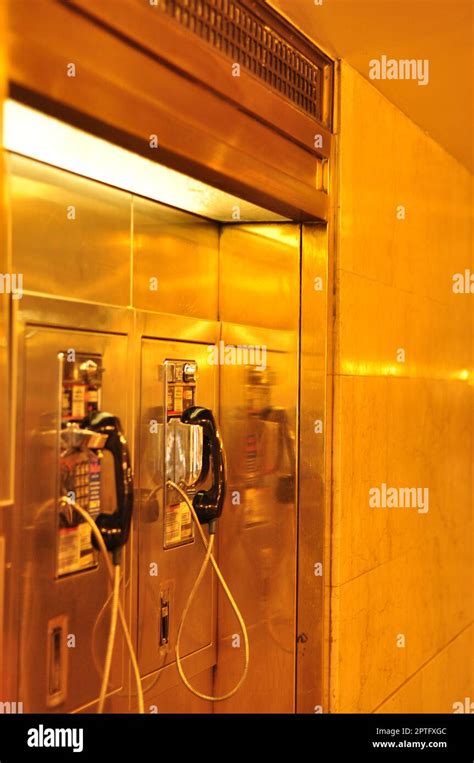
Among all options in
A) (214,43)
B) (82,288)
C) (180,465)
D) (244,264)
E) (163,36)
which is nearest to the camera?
(163,36)

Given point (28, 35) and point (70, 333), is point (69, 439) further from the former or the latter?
point (28, 35)

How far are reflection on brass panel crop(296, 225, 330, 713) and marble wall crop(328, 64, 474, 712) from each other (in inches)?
1.9

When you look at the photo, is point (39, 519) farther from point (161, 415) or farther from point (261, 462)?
point (261, 462)

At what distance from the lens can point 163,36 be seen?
173 centimetres

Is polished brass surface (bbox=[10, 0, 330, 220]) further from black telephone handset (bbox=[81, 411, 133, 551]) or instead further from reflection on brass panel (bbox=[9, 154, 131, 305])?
black telephone handset (bbox=[81, 411, 133, 551])

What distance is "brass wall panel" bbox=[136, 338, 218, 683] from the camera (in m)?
2.30

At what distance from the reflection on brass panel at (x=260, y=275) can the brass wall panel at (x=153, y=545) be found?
23 centimetres

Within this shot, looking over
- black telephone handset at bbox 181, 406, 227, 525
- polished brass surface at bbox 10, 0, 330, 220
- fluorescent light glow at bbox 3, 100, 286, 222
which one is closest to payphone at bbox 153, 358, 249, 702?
black telephone handset at bbox 181, 406, 227, 525

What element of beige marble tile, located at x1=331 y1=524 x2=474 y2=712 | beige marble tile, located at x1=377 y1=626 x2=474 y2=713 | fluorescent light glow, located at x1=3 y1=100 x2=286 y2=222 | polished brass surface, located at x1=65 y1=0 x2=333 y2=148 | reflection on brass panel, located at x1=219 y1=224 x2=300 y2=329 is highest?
polished brass surface, located at x1=65 y1=0 x2=333 y2=148

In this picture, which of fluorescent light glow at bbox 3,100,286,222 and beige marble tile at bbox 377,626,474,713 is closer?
fluorescent light glow at bbox 3,100,286,222

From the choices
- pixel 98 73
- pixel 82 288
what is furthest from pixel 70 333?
pixel 98 73

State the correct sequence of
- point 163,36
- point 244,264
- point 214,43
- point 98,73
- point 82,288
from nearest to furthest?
point 98,73 < point 163,36 < point 214,43 < point 82,288 < point 244,264

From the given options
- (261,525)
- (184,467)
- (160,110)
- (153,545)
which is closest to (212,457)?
(184,467)

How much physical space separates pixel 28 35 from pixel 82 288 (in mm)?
777
